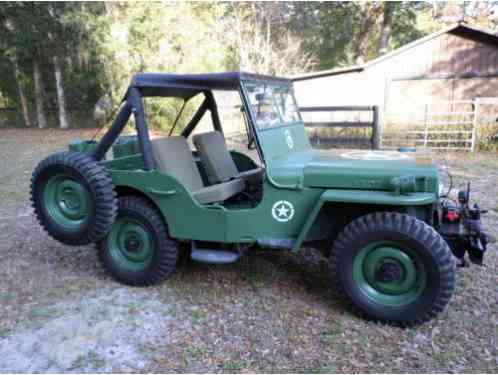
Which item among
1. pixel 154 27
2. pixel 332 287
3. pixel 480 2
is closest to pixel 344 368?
pixel 332 287

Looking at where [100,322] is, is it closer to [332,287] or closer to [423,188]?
[332,287]

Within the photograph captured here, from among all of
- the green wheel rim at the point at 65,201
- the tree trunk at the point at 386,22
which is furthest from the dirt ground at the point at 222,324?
the tree trunk at the point at 386,22

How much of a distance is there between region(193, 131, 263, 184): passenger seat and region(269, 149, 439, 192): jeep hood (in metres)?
1.01

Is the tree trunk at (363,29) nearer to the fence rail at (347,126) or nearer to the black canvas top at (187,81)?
the fence rail at (347,126)

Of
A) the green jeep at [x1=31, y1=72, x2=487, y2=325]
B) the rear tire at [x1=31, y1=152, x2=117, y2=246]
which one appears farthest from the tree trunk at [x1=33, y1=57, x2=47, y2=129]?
the rear tire at [x1=31, y1=152, x2=117, y2=246]

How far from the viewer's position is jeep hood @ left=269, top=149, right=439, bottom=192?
320cm

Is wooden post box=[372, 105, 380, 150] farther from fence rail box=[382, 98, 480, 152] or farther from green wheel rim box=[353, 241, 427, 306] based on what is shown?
green wheel rim box=[353, 241, 427, 306]

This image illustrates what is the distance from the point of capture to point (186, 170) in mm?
4473

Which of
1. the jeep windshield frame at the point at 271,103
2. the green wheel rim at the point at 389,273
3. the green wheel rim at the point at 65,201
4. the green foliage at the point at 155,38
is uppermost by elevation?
the green foliage at the point at 155,38

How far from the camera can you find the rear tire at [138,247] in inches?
152

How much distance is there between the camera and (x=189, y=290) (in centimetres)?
399

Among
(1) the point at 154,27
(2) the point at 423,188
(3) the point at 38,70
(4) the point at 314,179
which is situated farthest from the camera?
(3) the point at 38,70

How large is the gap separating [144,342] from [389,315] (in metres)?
1.81

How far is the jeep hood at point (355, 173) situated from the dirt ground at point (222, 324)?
3.43 ft
